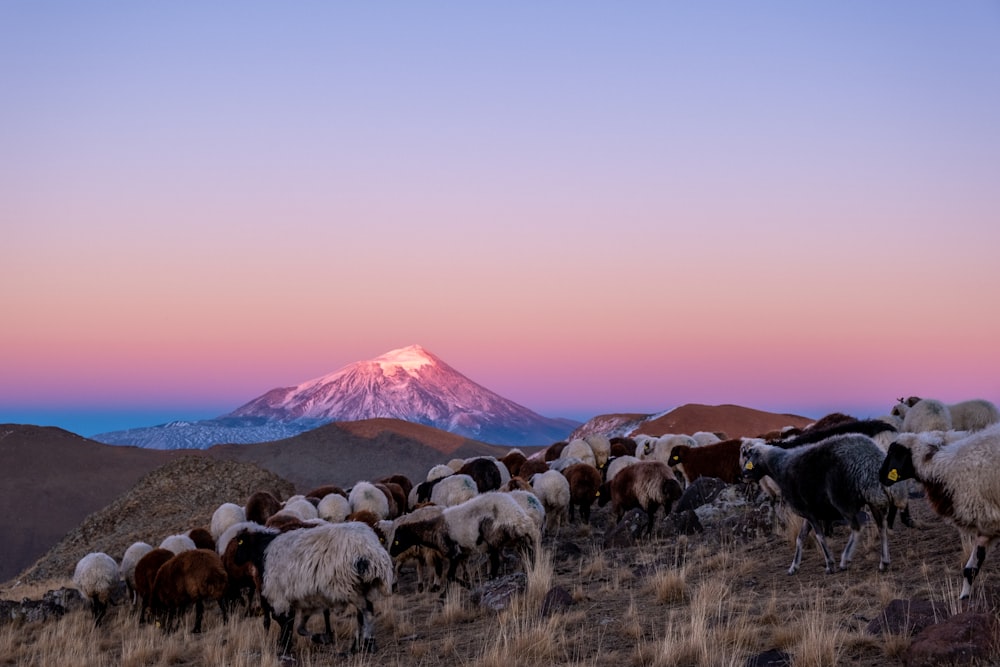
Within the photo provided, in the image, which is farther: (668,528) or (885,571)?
(668,528)

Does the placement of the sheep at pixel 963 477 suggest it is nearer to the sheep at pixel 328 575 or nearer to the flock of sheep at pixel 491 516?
the flock of sheep at pixel 491 516

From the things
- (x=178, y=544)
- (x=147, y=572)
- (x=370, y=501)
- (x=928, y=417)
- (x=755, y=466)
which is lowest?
(x=147, y=572)

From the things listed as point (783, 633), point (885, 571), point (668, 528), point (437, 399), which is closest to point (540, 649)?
point (783, 633)

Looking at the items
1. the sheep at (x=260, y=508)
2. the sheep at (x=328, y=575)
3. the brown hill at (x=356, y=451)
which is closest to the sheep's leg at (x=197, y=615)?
the sheep at (x=328, y=575)

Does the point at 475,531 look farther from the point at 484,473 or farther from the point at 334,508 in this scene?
the point at 484,473

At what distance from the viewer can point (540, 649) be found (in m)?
8.20

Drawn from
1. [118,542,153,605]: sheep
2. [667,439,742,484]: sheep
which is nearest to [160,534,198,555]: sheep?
[118,542,153,605]: sheep

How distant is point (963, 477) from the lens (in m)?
8.62

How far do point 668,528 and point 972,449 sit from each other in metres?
7.18

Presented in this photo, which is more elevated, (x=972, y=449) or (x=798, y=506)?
(x=972, y=449)

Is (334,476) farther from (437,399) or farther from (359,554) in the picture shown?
(437,399)

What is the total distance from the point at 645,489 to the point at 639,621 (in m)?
7.74

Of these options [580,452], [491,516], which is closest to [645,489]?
[491,516]

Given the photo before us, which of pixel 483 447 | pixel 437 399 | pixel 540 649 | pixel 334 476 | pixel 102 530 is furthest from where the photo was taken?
pixel 437 399
